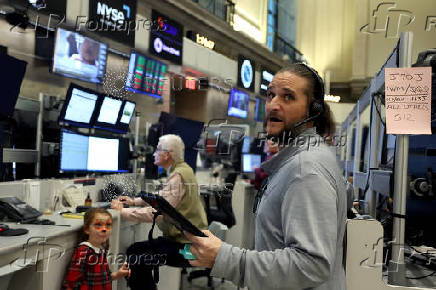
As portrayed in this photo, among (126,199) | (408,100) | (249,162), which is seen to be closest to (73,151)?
(126,199)

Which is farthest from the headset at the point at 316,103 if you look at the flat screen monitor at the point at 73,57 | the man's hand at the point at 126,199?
the flat screen monitor at the point at 73,57

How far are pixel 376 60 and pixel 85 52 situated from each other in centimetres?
192

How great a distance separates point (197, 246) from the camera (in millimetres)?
791

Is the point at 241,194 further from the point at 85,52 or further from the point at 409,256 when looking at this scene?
the point at 409,256

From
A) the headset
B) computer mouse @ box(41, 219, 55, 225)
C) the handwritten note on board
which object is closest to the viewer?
the headset

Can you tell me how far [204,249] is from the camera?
78 centimetres

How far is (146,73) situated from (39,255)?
0.85 metres

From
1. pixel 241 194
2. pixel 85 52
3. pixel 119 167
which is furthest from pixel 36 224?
pixel 241 194

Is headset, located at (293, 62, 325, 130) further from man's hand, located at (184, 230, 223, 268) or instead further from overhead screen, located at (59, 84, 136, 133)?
overhead screen, located at (59, 84, 136, 133)

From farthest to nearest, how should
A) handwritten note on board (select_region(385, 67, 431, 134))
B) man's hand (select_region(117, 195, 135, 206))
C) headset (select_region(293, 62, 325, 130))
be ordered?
handwritten note on board (select_region(385, 67, 431, 134)), man's hand (select_region(117, 195, 135, 206)), headset (select_region(293, 62, 325, 130))

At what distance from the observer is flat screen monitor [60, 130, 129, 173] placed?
179 centimetres

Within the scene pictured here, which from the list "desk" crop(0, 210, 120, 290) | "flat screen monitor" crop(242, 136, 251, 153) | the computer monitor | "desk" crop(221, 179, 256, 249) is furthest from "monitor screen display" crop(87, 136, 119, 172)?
"flat screen monitor" crop(242, 136, 251, 153)

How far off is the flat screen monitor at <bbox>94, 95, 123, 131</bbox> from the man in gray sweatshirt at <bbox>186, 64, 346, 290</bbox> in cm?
167

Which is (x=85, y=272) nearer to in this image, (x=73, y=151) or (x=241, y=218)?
(x=73, y=151)
